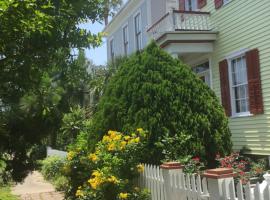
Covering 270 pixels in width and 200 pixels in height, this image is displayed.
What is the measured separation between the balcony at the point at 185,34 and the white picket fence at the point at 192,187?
24.8ft

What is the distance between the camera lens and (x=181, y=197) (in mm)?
5828

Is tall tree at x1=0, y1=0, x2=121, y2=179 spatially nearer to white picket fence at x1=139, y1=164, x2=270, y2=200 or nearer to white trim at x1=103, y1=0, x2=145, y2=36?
white picket fence at x1=139, y1=164, x2=270, y2=200

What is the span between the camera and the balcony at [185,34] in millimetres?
14336

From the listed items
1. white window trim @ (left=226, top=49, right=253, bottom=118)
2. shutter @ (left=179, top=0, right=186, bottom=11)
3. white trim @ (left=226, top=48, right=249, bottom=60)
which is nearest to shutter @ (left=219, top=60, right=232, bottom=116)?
white window trim @ (left=226, top=49, right=253, bottom=118)

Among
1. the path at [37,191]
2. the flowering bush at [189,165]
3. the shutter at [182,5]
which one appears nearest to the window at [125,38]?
the shutter at [182,5]

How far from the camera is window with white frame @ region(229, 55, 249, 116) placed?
13109mm

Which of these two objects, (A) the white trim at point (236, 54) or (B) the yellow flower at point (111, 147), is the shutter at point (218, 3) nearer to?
(A) the white trim at point (236, 54)

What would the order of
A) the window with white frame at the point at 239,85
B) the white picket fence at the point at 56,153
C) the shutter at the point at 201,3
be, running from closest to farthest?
1. the window with white frame at the point at 239,85
2. the shutter at the point at 201,3
3. the white picket fence at the point at 56,153

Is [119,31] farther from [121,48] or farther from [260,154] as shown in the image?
[260,154]

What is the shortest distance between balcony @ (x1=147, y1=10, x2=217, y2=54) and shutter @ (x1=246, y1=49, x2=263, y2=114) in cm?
229

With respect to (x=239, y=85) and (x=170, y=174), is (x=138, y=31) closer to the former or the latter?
(x=239, y=85)

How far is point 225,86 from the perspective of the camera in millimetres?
13961

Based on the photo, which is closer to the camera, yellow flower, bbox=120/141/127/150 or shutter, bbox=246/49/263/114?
yellow flower, bbox=120/141/127/150

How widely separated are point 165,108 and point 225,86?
6424 millimetres
